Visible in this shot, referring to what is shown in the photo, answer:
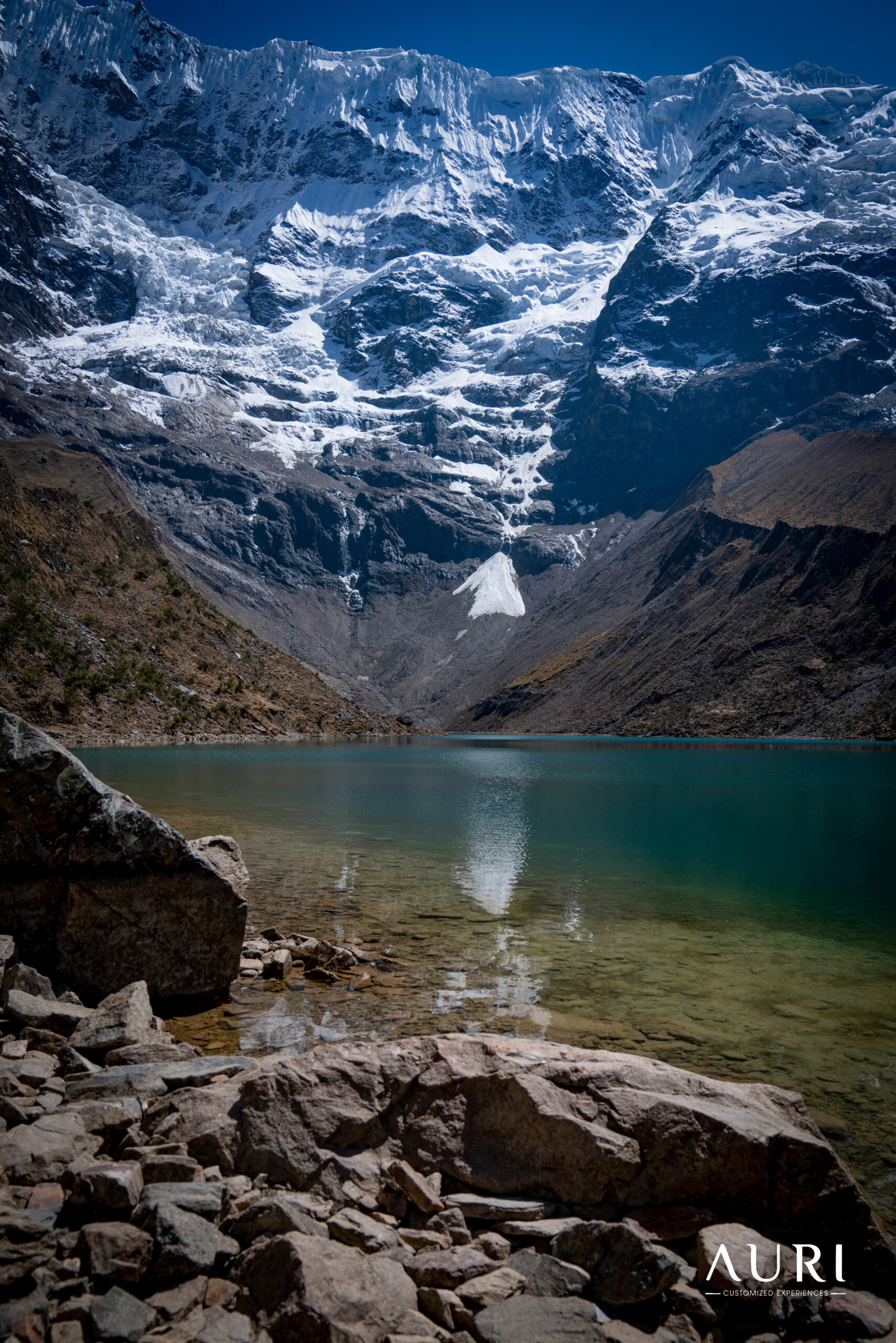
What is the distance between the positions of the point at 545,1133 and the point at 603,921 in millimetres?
12238

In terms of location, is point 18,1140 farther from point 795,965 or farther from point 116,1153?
point 795,965

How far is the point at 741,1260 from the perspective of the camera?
18.0 feet

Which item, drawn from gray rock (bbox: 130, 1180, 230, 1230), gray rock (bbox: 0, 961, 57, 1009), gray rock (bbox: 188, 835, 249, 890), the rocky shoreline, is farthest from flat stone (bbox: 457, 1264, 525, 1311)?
gray rock (bbox: 188, 835, 249, 890)

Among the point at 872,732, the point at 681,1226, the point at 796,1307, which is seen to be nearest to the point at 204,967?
the point at 681,1226

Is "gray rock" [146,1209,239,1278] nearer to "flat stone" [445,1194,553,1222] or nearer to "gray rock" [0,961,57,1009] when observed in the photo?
"flat stone" [445,1194,553,1222]

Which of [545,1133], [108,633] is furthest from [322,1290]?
[108,633]

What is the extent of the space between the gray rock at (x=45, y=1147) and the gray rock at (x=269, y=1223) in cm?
148

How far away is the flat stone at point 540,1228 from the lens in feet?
18.7

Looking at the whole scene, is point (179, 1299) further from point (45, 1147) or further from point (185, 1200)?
point (45, 1147)

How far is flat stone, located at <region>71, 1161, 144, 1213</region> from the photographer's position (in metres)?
5.39

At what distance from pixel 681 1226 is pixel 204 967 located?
7.79 meters

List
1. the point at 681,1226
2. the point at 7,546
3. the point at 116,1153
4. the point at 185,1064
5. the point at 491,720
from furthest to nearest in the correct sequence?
the point at 491,720 < the point at 7,546 < the point at 185,1064 < the point at 116,1153 < the point at 681,1226

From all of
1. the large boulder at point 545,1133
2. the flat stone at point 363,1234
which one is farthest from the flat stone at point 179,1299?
the large boulder at point 545,1133

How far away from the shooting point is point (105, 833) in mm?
10719
